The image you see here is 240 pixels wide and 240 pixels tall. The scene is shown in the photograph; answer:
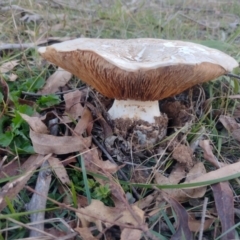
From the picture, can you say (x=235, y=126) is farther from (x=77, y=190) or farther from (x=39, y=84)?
(x=39, y=84)

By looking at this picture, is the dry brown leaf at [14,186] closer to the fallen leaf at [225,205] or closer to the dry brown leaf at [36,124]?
the dry brown leaf at [36,124]

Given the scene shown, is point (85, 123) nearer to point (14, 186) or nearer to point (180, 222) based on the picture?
point (14, 186)

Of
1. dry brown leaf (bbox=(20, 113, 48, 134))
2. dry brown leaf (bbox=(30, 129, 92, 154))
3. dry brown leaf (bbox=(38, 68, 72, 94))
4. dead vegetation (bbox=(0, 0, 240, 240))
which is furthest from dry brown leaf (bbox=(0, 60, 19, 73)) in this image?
dry brown leaf (bbox=(30, 129, 92, 154))

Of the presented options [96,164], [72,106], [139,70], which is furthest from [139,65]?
[72,106]

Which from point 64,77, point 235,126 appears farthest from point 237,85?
point 64,77

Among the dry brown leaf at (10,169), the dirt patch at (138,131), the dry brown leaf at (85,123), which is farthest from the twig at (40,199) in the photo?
the dirt patch at (138,131)

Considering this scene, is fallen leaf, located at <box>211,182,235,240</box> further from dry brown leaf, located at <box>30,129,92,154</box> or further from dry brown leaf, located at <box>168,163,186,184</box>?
dry brown leaf, located at <box>30,129,92,154</box>

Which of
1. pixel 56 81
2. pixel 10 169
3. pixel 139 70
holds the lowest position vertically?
pixel 10 169

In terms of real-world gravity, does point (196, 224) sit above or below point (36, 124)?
below
